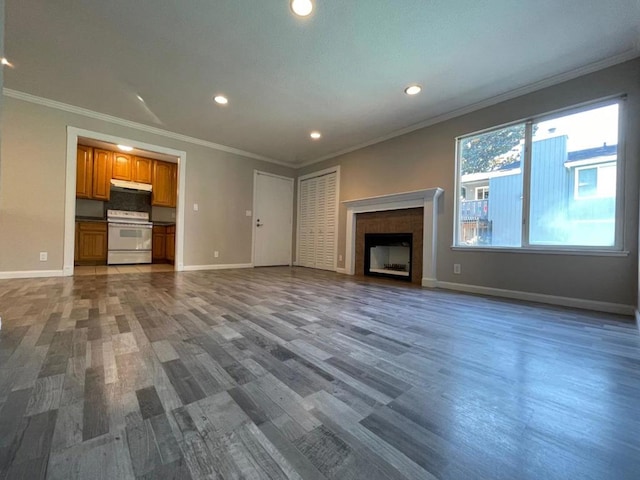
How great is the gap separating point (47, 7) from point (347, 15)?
7.62 feet

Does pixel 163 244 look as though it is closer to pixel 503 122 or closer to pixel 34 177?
pixel 34 177

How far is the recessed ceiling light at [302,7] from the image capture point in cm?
189

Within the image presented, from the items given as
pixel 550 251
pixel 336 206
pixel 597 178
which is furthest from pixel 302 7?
pixel 336 206

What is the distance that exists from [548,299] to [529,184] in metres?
1.28

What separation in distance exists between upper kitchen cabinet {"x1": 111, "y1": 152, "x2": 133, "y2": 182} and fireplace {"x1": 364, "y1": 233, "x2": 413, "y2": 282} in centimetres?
517

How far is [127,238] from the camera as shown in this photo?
540 cm

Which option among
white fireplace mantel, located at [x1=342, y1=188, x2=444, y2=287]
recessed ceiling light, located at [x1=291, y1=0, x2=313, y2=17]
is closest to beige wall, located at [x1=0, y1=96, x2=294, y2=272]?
recessed ceiling light, located at [x1=291, y1=0, x2=313, y2=17]

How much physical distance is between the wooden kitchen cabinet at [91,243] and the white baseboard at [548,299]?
6.35m

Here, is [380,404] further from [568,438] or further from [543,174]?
[543,174]

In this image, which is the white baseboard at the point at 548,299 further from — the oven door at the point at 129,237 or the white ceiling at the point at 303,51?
the oven door at the point at 129,237

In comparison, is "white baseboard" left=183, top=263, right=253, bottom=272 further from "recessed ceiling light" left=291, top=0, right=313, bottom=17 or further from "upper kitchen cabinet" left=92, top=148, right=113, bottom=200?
"recessed ceiling light" left=291, top=0, right=313, bottom=17

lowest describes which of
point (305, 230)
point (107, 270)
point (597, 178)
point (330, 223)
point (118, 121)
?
point (107, 270)

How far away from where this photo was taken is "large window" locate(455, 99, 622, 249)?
8.20 ft

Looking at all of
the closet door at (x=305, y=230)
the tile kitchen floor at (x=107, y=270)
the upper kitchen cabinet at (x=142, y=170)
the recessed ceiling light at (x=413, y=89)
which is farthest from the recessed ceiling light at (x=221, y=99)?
the upper kitchen cabinet at (x=142, y=170)
